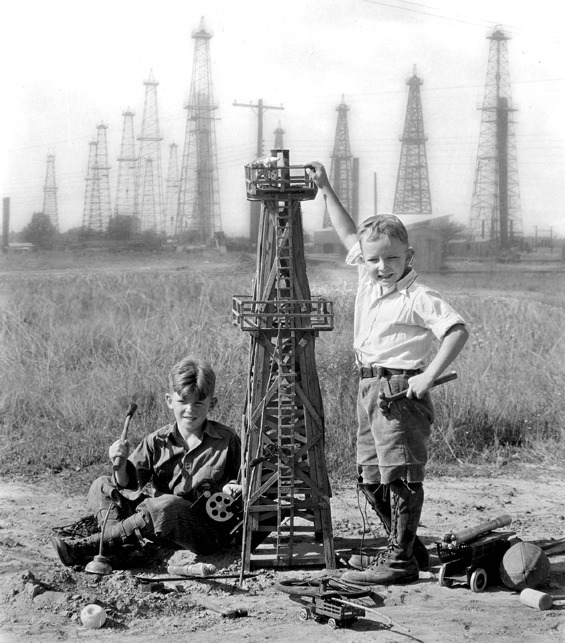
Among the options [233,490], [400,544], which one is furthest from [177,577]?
[400,544]

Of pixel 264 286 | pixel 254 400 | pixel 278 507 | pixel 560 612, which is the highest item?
pixel 264 286

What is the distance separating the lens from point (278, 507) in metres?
4.51

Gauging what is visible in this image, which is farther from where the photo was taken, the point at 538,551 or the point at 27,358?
the point at 27,358

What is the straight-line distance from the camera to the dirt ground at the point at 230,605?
3791 mm

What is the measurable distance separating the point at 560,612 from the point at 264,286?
2.07m

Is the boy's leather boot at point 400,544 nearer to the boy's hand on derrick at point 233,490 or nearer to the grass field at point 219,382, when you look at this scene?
the boy's hand on derrick at point 233,490

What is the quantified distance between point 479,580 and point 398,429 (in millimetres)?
852

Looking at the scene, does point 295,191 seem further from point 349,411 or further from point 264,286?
point 349,411

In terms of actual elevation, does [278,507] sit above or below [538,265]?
below

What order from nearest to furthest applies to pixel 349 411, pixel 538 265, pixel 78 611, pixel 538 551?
pixel 78 611 < pixel 538 551 < pixel 349 411 < pixel 538 265

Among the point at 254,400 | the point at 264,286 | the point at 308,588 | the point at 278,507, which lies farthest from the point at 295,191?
the point at 308,588

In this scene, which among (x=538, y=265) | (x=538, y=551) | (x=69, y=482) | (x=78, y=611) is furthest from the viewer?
(x=538, y=265)

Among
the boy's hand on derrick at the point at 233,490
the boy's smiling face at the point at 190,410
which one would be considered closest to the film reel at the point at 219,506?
the boy's hand on derrick at the point at 233,490

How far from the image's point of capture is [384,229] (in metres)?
4.28
